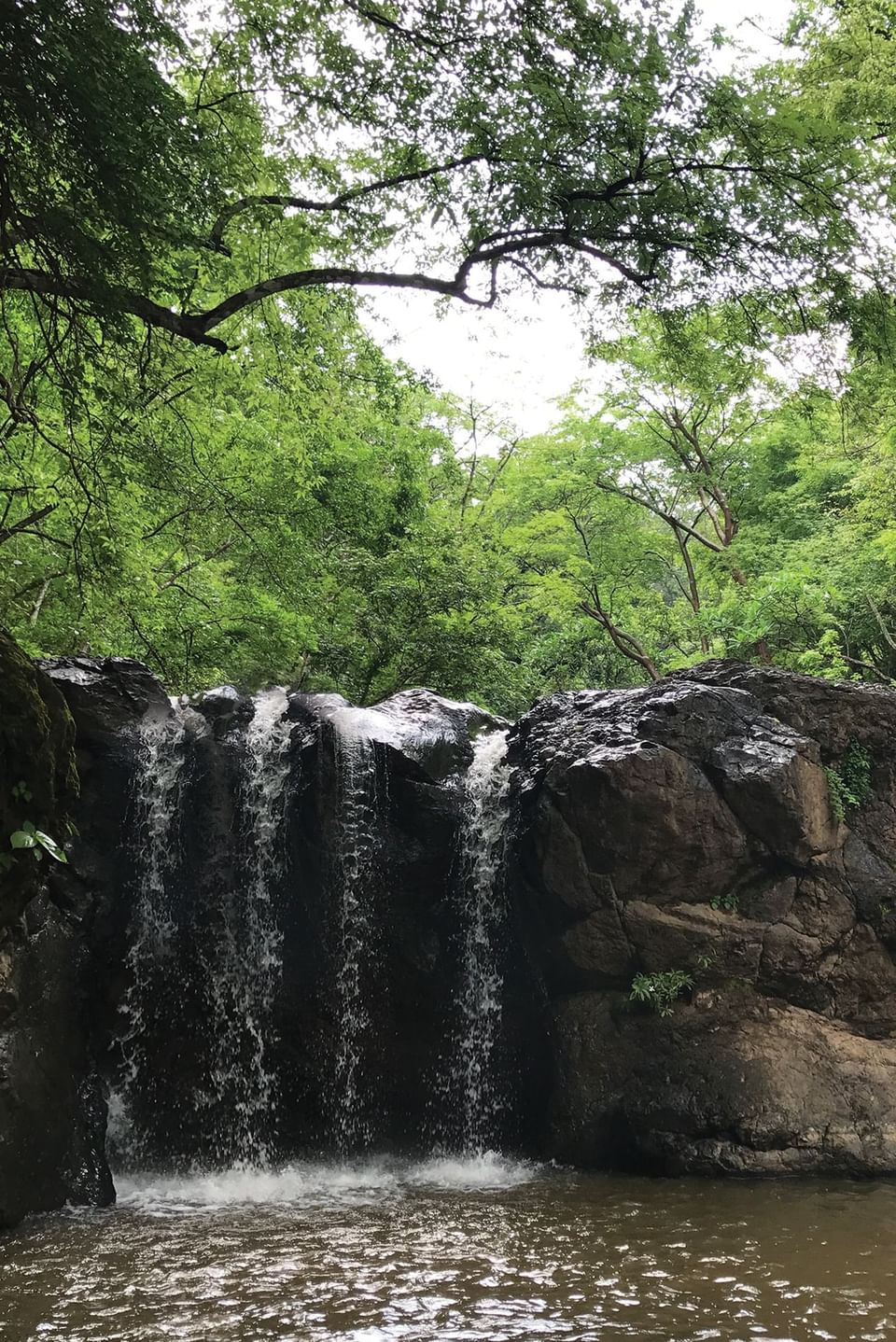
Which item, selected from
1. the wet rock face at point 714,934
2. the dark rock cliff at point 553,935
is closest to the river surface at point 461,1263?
the wet rock face at point 714,934

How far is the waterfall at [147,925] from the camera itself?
821cm

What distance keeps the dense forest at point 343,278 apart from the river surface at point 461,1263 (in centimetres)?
466

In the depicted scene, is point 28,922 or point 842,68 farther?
point 28,922

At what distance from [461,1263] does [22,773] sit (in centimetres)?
415

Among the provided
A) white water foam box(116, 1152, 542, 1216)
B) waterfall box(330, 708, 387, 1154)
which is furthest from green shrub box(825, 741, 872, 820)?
waterfall box(330, 708, 387, 1154)

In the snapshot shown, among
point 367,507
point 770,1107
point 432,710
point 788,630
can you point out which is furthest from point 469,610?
point 770,1107

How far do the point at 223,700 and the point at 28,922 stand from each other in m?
3.21

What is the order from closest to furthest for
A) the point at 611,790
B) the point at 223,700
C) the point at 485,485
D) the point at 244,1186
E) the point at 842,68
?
the point at 842,68 → the point at 244,1186 → the point at 611,790 → the point at 223,700 → the point at 485,485

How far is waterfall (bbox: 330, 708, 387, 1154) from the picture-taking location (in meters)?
8.70

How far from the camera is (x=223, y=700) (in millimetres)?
10055

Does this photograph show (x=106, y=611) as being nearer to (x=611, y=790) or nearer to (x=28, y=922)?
(x=28, y=922)

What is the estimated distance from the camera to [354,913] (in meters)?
9.09

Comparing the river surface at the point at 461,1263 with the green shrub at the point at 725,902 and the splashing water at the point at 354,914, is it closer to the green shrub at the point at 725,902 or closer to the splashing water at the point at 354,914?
the splashing water at the point at 354,914

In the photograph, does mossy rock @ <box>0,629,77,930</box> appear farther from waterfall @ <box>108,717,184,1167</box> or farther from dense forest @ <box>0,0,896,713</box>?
waterfall @ <box>108,717,184,1167</box>
